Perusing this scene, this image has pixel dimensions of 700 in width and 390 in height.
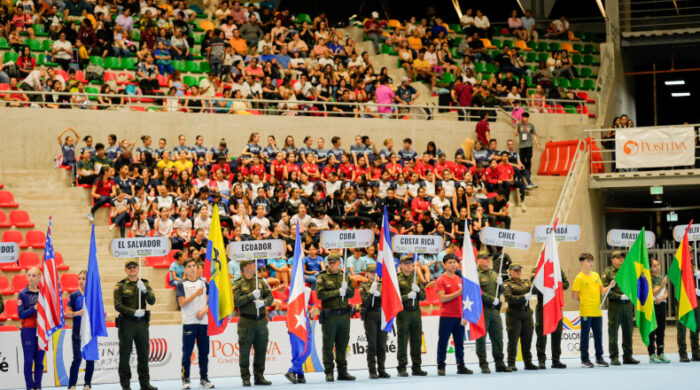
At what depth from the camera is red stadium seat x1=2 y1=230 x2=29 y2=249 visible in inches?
800

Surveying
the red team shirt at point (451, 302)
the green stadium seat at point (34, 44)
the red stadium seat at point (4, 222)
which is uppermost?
the green stadium seat at point (34, 44)

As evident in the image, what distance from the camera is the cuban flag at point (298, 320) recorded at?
1616cm

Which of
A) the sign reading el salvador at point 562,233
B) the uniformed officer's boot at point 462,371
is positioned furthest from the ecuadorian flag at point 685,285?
the uniformed officer's boot at point 462,371

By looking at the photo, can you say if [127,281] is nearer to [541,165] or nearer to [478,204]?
[478,204]

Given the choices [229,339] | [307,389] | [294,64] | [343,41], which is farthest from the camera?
[343,41]

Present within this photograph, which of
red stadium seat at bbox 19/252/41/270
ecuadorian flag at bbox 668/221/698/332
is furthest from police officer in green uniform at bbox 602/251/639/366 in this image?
red stadium seat at bbox 19/252/41/270

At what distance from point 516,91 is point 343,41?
5.22 m

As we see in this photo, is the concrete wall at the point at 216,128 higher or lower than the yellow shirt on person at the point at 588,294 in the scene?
higher

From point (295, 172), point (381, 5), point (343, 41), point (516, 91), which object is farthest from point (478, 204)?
point (381, 5)

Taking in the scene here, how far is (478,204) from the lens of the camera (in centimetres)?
2392

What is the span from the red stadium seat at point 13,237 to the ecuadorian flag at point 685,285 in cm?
1227

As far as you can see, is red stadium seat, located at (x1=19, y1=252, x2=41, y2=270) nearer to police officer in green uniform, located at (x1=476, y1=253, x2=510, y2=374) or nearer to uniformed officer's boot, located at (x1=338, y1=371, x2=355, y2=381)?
uniformed officer's boot, located at (x1=338, y1=371, x2=355, y2=381)

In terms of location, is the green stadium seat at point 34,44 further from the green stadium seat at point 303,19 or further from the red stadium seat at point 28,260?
the red stadium seat at point 28,260

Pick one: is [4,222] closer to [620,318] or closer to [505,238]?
[505,238]
